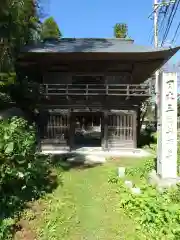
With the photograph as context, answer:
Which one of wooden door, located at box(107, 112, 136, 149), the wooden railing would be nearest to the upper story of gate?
the wooden railing

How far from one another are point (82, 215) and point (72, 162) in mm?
7299

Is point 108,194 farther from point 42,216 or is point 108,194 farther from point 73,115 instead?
point 73,115

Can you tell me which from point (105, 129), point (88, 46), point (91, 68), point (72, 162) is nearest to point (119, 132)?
point (105, 129)

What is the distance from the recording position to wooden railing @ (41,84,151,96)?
17.7 metres

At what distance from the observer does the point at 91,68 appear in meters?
19.2

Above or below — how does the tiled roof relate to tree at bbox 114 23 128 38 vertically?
below

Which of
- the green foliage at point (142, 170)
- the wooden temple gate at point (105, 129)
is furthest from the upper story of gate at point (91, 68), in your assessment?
the green foliage at point (142, 170)

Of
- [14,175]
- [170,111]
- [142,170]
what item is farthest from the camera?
[142,170]

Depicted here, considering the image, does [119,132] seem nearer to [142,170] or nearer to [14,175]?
[142,170]

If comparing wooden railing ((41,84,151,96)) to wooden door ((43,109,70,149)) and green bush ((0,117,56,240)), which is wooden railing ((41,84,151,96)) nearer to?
wooden door ((43,109,70,149))

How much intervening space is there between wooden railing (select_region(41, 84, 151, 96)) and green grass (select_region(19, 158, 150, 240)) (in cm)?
834

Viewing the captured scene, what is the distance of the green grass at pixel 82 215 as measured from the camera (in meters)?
6.19

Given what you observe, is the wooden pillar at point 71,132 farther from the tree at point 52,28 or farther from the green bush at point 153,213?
the tree at point 52,28

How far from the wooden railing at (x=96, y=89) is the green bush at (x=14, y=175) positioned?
30.0ft
